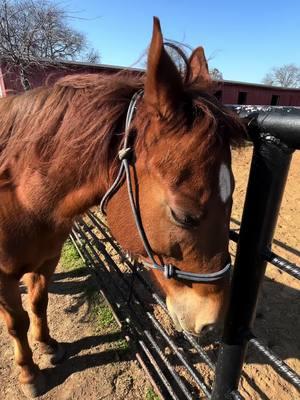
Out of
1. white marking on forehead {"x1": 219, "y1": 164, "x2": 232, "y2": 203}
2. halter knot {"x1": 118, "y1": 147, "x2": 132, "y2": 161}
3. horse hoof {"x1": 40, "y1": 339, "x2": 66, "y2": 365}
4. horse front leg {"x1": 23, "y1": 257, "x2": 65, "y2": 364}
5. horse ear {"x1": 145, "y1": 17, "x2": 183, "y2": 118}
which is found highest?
horse ear {"x1": 145, "y1": 17, "x2": 183, "y2": 118}

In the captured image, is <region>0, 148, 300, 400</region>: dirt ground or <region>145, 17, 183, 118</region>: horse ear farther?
<region>0, 148, 300, 400</region>: dirt ground

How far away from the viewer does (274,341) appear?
2746mm

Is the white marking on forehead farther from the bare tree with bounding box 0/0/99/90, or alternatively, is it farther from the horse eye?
the bare tree with bounding box 0/0/99/90

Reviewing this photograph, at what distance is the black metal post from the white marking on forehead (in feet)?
0.46

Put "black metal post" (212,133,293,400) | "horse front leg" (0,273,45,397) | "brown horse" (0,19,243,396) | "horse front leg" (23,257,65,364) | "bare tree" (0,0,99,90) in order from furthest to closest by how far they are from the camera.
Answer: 1. "bare tree" (0,0,99,90)
2. "horse front leg" (23,257,65,364)
3. "horse front leg" (0,273,45,397)
4. "brown horse" (0,19,243,396)
5. "black metal post" (212,133,293,400)

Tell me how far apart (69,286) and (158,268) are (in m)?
2.49

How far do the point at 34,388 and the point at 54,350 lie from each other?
1.08 feet

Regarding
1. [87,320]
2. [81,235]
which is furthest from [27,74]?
[87,320]

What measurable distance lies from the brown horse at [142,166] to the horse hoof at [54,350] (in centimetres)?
107

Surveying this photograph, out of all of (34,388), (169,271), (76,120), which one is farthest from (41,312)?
(76,120)

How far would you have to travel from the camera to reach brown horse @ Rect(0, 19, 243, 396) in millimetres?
1177

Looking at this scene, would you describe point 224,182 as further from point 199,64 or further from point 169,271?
point 199,64

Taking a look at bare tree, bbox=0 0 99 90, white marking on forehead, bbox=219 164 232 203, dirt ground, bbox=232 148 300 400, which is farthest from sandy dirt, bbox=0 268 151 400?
bare tree, bbox=0 0 99 90

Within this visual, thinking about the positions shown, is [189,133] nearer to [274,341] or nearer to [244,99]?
[274,341]
